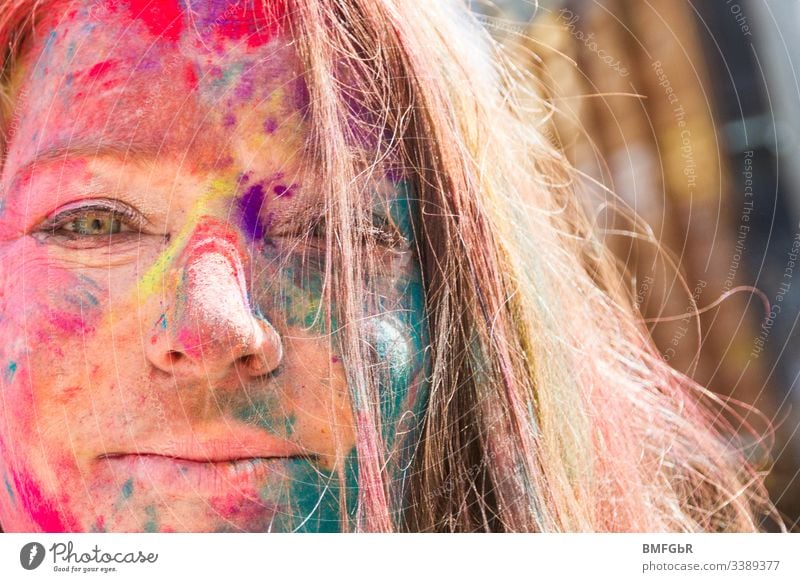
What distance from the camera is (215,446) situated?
2.04ft

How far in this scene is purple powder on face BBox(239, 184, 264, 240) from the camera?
631 mm

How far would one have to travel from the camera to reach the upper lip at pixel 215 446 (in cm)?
62

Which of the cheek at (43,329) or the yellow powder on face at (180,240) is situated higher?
the yellow powder on face at (180,240)

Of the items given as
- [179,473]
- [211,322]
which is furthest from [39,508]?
[211,322]

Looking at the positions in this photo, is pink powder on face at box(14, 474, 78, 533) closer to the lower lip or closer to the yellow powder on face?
the lower lip

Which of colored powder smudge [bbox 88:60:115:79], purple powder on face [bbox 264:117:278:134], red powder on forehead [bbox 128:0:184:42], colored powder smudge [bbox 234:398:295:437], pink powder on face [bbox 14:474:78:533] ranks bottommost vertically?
pink powder on face [bbox 14:474:78:533]

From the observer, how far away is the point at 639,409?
770 mm

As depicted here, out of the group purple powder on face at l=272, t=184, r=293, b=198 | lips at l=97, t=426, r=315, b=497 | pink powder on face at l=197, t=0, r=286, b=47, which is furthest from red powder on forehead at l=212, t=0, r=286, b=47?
lips at l=97, t=426, r=315, b=497

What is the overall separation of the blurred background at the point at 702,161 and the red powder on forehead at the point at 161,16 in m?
0.34

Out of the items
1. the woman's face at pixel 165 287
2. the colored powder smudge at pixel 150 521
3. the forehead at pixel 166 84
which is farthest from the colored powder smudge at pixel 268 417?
the forehead at pixel 166 84

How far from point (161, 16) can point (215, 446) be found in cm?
40

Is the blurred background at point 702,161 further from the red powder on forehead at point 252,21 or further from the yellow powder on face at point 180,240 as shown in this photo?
the yellow powder on face at point 180,240

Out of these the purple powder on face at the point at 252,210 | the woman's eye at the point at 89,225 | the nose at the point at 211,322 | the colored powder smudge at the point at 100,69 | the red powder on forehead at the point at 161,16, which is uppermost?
the red powder on forehead at the point at 161,16
